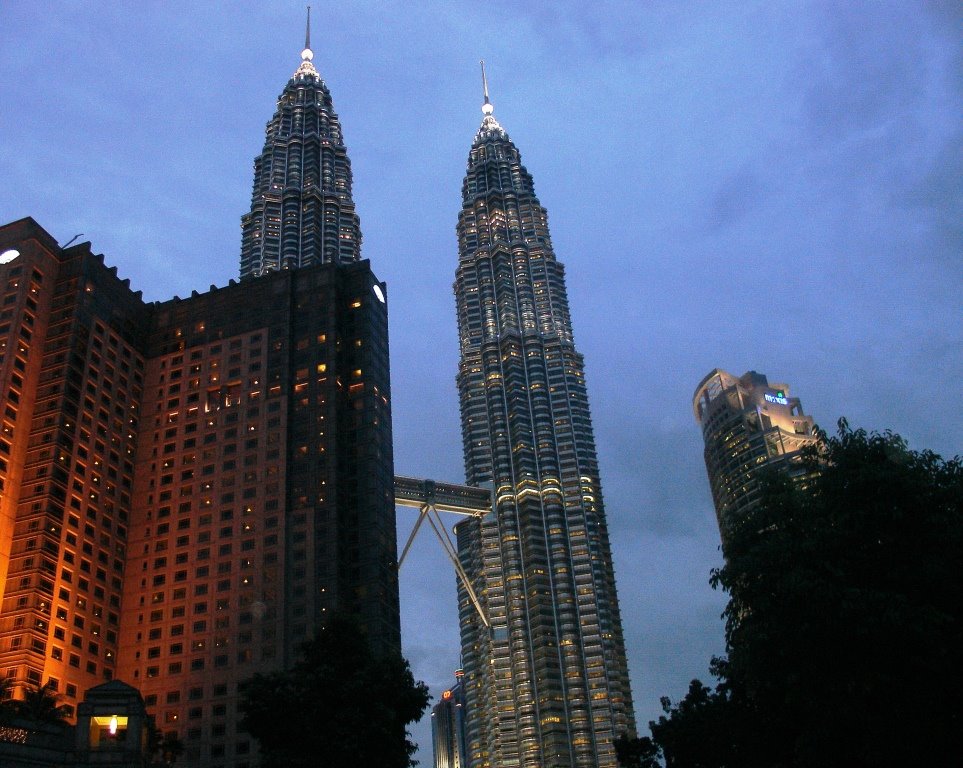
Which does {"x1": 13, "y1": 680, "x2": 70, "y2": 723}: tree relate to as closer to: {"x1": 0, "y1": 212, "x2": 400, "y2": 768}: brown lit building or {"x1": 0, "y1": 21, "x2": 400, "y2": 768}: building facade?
{"x1": 0, "y1": 212, "x2": 400, "y2": 768}: brown lit building

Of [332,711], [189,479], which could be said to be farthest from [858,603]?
[189,479]

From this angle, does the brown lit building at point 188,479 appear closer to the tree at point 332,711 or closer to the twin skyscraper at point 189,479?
the twin skyscraper at point 189,479

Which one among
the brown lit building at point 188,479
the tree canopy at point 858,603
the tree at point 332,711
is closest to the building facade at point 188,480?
the brown lit building at point 188,479

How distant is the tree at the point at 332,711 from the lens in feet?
186

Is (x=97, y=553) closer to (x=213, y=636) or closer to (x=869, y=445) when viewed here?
(x=213, y=636)

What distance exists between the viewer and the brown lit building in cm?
11325

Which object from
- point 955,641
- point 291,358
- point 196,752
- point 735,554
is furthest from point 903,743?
point 291,358

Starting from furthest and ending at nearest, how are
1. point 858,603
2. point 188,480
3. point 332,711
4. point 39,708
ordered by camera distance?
point 188,480
point 39,708
point 332,711
point 858,603

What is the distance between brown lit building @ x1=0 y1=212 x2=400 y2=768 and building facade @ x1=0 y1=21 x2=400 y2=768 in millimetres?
250

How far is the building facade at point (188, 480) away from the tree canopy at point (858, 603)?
77.1 metres

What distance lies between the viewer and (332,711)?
5803 cm

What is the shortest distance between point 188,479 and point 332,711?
80.4 metres

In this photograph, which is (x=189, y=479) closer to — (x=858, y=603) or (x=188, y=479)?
(x=188, y=479)

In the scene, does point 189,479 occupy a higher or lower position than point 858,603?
higher
